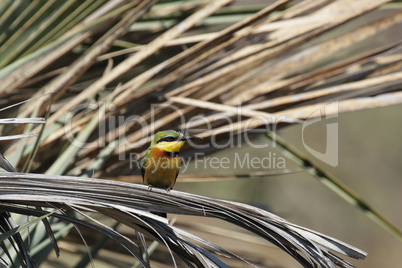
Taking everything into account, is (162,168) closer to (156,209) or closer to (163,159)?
(163,159)

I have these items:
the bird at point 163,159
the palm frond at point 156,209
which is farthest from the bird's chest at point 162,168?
the palm frond at point 156,209

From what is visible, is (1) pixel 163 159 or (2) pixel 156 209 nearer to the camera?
(2) pixel 156 209

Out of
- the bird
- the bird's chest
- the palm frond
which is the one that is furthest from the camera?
the bird's chest

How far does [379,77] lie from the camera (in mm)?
2719

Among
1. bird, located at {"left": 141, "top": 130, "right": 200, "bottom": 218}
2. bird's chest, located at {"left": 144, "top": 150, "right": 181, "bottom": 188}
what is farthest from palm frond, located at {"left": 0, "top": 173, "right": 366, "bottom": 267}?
bird's chest, located at {"left": 144, "top": 150, "right": 181, "bottom": 188}

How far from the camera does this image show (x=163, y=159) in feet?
10.6

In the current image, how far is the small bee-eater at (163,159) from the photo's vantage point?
304 cm

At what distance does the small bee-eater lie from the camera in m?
3.04

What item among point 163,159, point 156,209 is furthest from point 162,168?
point 156,209

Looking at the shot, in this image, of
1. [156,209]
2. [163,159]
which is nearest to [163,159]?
[163,159]

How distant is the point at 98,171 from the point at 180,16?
39.7 inches

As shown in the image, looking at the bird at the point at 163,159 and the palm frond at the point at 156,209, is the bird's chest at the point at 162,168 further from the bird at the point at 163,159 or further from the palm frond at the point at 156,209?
the palm frond at the point at 156,209

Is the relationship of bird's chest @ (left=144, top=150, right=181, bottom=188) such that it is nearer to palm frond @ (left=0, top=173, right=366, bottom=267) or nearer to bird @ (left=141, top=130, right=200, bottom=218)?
bird @ (left=141, top=130, right=200, bottom=218)

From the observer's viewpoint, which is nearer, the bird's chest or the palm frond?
the palm frond
